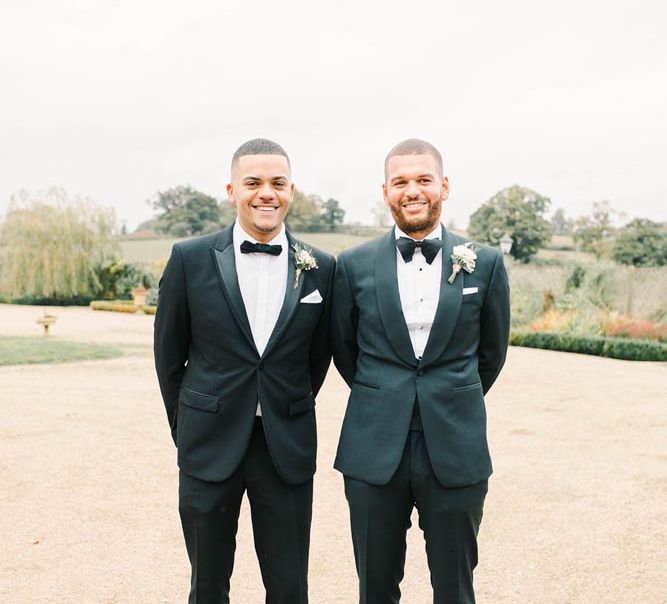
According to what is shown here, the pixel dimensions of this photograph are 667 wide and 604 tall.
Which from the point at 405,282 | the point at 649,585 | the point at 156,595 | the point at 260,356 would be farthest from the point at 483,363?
the point at 156,595

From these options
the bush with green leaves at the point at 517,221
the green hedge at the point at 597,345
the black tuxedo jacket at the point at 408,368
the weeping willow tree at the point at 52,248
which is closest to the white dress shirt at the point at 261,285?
the black tuxedo jacket at the point at 408,368

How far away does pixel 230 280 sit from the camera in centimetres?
297

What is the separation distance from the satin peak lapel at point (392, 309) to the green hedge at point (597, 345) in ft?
42.7

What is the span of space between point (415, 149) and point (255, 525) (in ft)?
5.35

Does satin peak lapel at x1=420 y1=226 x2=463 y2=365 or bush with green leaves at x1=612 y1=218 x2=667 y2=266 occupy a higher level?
bush with green leaves at x1=612 y1=218 x2=667 y2=266

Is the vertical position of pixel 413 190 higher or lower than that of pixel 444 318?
higher

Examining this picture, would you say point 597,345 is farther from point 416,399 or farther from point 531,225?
point 531,225

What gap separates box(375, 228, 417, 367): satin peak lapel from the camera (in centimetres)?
282

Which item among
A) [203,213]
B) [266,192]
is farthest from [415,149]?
[203,213]

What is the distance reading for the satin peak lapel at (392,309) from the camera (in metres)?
2.82

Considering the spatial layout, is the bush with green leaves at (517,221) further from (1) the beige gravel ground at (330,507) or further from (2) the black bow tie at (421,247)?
(2) the black bow tie at (421,247)

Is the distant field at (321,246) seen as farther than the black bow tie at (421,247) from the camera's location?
Yes

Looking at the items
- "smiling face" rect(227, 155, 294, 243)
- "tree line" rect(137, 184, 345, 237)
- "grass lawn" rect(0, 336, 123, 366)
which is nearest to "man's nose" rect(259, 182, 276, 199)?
"smiling face" rect(227, 155, 294, 243)

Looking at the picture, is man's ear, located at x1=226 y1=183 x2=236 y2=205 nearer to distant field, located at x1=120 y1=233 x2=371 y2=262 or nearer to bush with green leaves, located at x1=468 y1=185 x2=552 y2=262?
distant field, located at x1=120 y1=233 x2=371 y2=262
